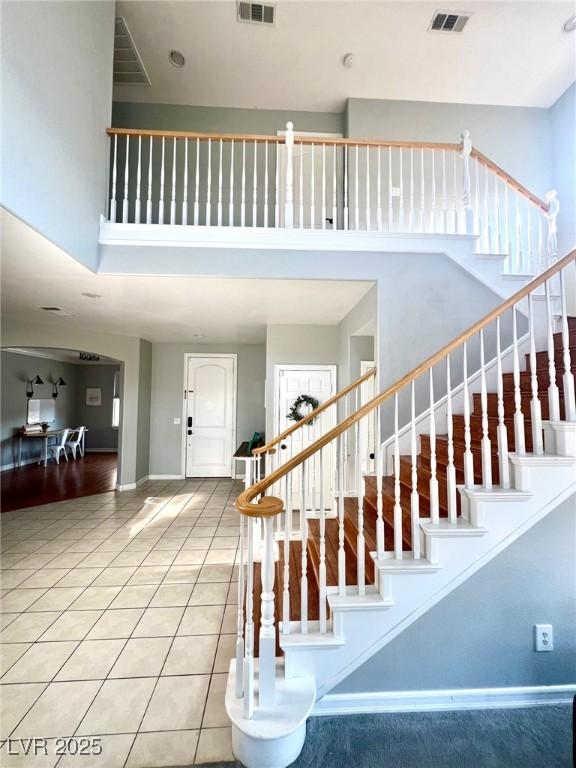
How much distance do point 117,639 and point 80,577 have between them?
3.44 feet

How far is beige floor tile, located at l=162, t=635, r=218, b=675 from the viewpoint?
Result: 2.02 meters

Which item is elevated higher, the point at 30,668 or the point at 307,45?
the point at 307,45

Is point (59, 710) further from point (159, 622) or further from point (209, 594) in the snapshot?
point (209, 594)

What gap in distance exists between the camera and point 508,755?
1601 mm

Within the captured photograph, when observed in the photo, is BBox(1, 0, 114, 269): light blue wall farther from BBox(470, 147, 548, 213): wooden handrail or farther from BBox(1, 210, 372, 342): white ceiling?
BBox(470, 147, 548, 213): wooden handrail

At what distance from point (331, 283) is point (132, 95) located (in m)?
4.17

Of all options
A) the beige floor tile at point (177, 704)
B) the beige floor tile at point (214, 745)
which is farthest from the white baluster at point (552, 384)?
the beige floor tile at point (177, 704)

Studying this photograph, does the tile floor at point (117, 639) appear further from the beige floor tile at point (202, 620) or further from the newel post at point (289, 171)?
the newel post at point (289, 171)

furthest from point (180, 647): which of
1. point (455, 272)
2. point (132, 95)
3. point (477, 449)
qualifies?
point (132, 95)

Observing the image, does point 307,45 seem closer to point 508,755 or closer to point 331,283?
point 331,283

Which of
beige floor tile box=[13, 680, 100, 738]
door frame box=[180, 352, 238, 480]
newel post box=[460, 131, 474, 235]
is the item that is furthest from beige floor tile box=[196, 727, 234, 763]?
door frame box=[180, 352, 238, 480]

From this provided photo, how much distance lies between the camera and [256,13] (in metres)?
3.62

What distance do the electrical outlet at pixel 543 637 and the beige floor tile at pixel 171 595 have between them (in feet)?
7.70

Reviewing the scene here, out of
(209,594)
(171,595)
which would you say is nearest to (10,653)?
(171,595)
